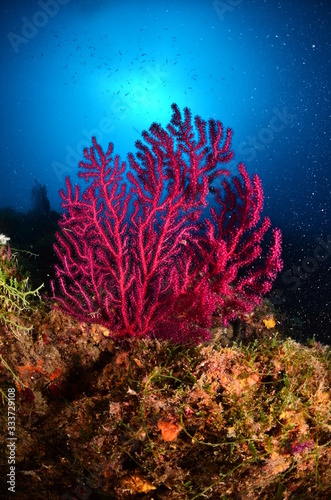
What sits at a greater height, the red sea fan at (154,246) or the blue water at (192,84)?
the blue water at (192,84)

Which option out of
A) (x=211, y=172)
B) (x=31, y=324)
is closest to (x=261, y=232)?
(x=211, y=172)

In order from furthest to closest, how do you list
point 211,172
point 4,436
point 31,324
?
point 211,172 < point 31,324 < point 4,436

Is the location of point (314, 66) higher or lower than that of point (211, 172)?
higher

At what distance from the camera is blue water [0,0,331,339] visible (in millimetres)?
41969

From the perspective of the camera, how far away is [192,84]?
83688 millimetres

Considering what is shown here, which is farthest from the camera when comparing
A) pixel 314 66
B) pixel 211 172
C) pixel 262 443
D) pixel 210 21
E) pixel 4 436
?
pixel 314 66

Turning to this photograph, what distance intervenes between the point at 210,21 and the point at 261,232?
76.9 m

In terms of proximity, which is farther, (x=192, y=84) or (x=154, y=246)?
(x=192, y=84)

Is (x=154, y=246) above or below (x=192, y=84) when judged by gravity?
below

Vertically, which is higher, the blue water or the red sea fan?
the blue water

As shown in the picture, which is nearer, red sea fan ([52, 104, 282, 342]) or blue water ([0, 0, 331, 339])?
red sea fan ([52, 104, 282, 342])

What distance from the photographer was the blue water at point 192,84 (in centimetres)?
4197

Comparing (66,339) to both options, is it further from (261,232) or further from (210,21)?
(210,21)

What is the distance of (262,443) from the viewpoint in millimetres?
2023
